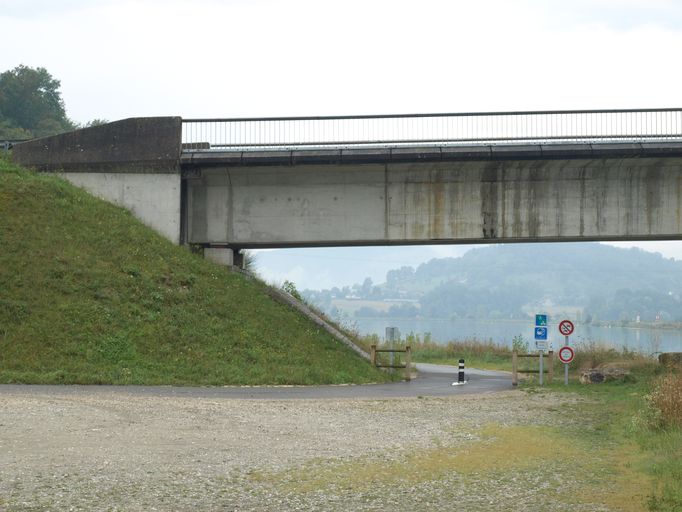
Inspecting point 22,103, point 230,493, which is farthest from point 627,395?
point 22,103

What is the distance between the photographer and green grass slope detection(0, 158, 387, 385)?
2442 centimetres

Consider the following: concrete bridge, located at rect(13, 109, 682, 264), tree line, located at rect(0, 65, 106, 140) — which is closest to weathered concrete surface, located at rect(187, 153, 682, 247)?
concrete bridge, located at rect(13, 109, 682, 264)

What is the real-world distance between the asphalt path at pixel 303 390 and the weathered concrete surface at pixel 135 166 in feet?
33.2

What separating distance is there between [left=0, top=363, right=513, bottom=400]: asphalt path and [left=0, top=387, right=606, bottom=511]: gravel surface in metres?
1.17

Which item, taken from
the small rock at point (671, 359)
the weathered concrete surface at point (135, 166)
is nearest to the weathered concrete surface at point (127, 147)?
the weathered concrete surface at point (135, 166)

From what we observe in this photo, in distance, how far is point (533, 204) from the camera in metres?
31.1

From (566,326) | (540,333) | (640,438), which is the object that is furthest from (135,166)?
(640,438)

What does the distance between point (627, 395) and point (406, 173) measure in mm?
11439

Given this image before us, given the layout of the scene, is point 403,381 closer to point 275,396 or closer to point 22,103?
point 275,396

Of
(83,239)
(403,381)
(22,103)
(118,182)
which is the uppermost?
(22,103)

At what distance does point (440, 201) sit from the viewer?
31469 mm

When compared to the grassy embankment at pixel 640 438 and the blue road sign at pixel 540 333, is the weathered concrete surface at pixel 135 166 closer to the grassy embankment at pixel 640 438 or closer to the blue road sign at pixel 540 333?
the blue road sign at pixel 540 333

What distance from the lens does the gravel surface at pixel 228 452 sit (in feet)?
31.9

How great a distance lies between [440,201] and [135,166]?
36.6 feet
